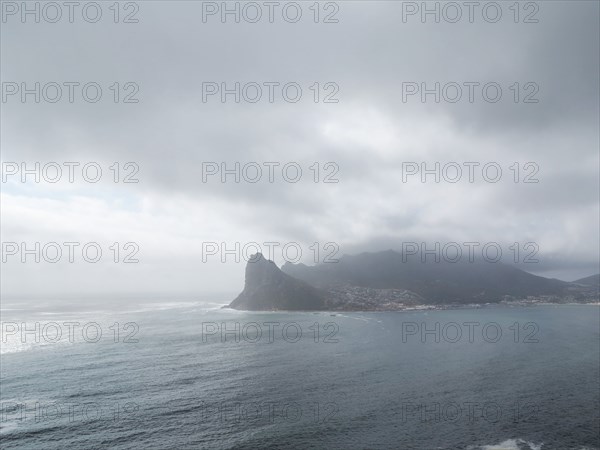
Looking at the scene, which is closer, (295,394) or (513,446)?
(513,446)

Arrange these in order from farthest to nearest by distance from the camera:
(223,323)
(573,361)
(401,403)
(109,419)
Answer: (223,323)
(573,361)
(401,403)
(109,419)

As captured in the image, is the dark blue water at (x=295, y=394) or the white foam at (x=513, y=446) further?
the dark blue water at (x=295, y=394)

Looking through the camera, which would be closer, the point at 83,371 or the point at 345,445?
the point at 345,445

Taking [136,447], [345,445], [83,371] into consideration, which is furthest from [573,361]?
[83,371]

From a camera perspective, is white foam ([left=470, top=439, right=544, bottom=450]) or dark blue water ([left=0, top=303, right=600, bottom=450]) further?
dark blue water ([left=0, top=303, right=600, bottom=450])

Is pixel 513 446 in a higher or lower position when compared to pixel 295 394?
lower

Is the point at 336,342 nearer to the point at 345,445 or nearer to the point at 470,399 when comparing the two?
the point at 470,399

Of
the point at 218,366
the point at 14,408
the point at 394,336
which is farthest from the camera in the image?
the point at 394,336
